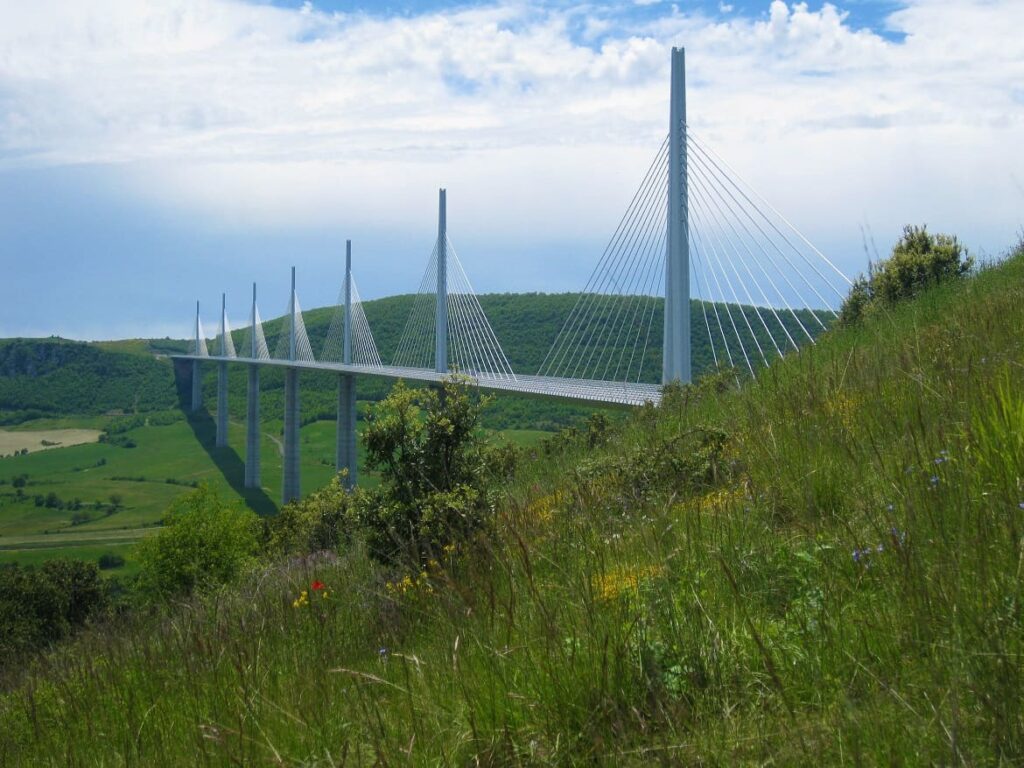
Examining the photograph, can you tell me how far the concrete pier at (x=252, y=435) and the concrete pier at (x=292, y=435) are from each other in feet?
21.8

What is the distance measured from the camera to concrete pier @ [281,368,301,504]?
54969mm

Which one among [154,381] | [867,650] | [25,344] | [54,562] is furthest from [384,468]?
[25,344]

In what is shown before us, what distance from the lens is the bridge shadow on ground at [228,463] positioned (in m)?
57.8

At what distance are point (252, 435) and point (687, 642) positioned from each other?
61.9 m

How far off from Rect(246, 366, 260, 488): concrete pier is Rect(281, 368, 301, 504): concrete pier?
21.8 ft

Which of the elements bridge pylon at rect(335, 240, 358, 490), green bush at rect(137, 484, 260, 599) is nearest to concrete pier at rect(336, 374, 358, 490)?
bridge pylon at rect(335, 240, 358, 490)

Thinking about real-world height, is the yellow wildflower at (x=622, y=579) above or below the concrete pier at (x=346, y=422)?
above

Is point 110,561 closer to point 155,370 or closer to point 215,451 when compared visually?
point 215,451

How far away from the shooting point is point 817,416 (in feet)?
13.3

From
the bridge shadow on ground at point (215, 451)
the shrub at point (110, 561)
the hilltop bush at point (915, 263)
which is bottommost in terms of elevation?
the shrub at point (110, 561)

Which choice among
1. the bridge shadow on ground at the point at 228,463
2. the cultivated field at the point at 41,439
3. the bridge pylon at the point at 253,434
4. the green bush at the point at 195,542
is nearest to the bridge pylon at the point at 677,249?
the green bush at the point at 195,542

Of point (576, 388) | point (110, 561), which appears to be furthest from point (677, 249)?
point (110, 561)

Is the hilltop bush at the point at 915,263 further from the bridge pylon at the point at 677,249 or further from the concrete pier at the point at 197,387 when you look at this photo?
the concrete pier at the point at 197,387

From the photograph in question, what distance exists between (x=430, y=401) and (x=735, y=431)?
93.9 inches
